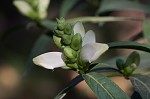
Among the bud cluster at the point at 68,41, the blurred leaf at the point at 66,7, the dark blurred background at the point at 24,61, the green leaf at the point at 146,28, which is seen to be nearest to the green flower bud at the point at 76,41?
the bud cluster at the point at 68,41

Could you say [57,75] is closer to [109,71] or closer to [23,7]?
[23,7]

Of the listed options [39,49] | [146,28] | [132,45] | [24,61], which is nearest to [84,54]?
[132,45]

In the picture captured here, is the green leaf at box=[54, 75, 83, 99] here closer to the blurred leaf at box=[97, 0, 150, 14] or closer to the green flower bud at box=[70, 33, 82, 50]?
the green flower bud at box=[70, 33, 82, 50]

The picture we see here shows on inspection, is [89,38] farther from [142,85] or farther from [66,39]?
[142,85]

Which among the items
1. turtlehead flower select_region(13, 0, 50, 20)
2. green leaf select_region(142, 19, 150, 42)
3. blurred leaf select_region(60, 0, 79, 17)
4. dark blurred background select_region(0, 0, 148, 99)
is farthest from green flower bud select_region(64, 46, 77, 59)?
dark blurred background select_region(0, 0, 148, 99)

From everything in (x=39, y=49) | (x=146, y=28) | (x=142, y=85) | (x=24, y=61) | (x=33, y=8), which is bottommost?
(x=142, y=85)

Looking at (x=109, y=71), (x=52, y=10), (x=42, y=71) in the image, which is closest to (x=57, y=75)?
(x=42, y=71)
